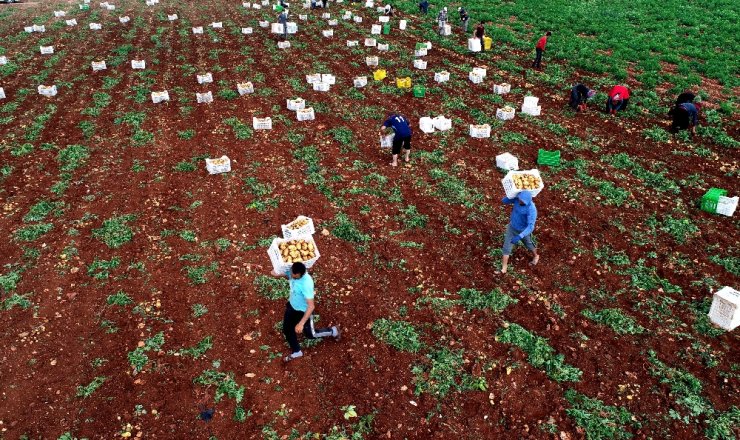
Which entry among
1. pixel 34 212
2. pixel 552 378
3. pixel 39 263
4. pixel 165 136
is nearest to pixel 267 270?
pixel 39 263

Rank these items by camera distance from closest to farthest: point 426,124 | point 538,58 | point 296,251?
point 296,251, point 426,124, point 538,58

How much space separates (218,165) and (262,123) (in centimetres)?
305

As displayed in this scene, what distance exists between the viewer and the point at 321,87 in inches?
699

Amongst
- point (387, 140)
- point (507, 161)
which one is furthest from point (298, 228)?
point (507, 161)

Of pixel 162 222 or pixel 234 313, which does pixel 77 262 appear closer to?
pixel 162 222

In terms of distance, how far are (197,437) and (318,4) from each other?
3130 centimetres

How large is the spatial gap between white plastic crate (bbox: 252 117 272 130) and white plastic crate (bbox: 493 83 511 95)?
838 cm

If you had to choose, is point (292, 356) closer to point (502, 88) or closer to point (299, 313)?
point (299, 313)

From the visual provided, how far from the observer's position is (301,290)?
645 centimetres

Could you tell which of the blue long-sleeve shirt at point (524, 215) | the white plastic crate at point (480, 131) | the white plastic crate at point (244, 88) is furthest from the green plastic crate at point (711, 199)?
the white plastic crate at point (244, 88)

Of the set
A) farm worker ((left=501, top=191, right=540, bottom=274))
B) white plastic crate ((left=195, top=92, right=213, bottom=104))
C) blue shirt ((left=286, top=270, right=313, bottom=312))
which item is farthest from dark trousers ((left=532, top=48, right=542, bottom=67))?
blue shirt ((left=286, top=270, right=313, bottom=312))

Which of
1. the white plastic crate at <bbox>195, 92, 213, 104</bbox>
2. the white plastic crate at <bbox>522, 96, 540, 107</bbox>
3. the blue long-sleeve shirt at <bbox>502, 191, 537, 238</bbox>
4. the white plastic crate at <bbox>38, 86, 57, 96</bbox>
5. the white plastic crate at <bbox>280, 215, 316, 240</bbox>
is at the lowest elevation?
the white plastic crate at <bbox>38, 86, 57, 96</bbox>

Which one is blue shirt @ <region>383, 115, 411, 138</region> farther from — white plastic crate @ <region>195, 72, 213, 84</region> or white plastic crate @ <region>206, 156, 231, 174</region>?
white plastic crate @ <region>195, 72, 213, 84</region>

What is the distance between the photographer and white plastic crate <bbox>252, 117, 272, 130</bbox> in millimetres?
14750
